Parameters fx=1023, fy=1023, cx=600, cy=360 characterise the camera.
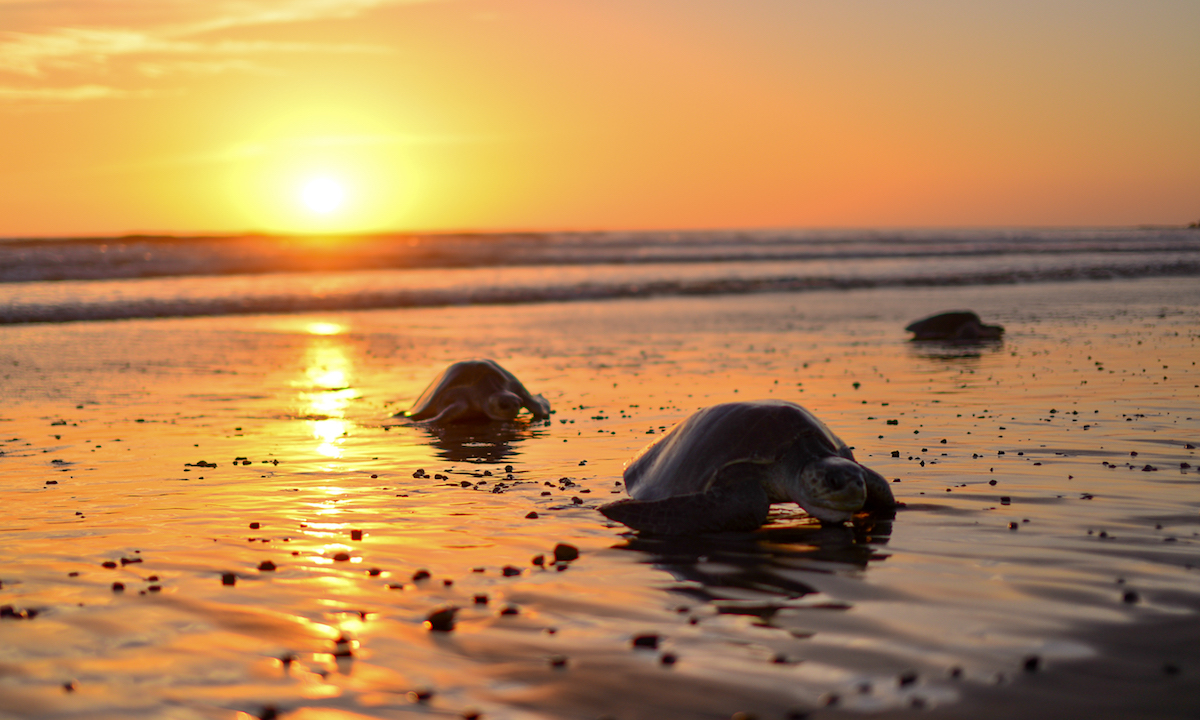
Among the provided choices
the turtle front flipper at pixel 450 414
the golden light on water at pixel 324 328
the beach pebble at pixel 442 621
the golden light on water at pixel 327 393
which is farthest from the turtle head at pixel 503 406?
the golden light on water at pixel 324 328

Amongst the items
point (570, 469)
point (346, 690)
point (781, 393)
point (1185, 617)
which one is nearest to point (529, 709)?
point (346, 690)

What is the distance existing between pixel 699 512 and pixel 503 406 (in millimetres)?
6041

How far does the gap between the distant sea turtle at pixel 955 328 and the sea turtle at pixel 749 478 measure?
13837mm

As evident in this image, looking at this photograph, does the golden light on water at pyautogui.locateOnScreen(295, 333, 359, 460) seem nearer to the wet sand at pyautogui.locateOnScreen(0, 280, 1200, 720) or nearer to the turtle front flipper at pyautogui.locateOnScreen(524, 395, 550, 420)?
the wet sand at pyautogui.locateOnScreen(0, 280, 1200, 720)

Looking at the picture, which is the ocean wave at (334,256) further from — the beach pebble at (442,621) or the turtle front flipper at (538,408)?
the beach pebble at (442,621)

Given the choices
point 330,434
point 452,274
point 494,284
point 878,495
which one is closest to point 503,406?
point 330,434

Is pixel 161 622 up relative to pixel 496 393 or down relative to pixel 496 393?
down

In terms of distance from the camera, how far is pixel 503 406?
1260 cm

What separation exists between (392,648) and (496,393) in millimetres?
8095

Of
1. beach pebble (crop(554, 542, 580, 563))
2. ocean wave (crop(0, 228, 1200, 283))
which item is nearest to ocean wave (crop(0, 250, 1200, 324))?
ocean wave (crop(0, 228, 1200, 283))

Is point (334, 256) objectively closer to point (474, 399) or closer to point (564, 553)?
point (474, 399)

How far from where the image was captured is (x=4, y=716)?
13.3 feet

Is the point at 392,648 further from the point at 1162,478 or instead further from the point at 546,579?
the point at 1162,478

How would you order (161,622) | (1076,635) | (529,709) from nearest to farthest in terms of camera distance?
(529,709), (1076,635), (161,622)
